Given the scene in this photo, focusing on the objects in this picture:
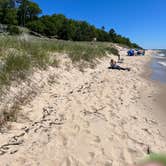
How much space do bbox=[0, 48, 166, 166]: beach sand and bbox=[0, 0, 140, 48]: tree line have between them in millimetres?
43400

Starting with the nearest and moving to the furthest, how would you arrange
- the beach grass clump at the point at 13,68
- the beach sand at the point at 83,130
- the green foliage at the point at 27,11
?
the beach sand at the point at 83,130 < the beach grass clump at the point at 13,68 < the green foliage at the point at 27,11

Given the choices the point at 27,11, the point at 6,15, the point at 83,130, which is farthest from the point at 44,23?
the point at 83,130

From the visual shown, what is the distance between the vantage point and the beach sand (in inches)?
140

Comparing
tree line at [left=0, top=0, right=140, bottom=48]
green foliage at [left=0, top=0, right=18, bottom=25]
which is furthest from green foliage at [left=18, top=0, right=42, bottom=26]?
green foliage at [left=0, top=0, right=18, bottom=25]

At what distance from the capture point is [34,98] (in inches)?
240

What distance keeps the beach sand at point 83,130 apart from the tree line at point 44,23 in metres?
43.4

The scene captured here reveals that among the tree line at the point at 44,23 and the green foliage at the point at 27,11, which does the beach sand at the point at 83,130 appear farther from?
the green foliage at the point at 27,11

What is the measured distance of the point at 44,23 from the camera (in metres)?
59.9

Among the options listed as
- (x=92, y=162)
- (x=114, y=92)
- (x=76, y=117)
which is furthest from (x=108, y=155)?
(x=114, y=92)

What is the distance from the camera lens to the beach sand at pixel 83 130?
11.7ft

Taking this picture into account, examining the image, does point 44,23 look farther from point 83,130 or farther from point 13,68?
point 83,130

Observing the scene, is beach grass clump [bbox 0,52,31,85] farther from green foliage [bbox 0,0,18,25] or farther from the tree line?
green foliage [bbox 0,0,18,25]

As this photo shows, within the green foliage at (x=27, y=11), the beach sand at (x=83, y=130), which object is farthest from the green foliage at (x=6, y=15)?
the beach sand at (x=83, y=130)

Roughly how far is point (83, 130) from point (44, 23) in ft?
193
